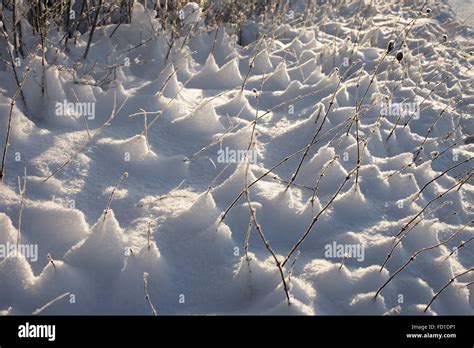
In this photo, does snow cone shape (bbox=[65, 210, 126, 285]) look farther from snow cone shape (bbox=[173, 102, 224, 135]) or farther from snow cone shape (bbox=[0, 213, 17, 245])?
snow cone shape (bbox=[173, 102, 224, 135])

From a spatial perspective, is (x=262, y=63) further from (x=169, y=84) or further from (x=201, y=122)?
(x=201, y=122)

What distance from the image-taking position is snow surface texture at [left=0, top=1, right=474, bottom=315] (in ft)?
5.60

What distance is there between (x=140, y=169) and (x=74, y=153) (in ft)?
1.14

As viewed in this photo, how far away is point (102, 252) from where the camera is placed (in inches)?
68.9

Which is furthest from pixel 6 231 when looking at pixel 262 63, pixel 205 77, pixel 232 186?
pixel 262 63

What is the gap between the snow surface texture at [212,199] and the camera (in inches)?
67.2

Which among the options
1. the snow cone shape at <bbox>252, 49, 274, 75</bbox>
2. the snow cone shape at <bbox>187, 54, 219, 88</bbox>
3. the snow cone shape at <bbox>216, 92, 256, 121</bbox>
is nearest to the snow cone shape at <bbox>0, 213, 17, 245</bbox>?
the snow cone shape at <bbox>216, 92, 256, 121</bbox>

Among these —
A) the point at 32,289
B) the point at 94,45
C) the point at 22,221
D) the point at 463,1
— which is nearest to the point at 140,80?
the point at 94,45
